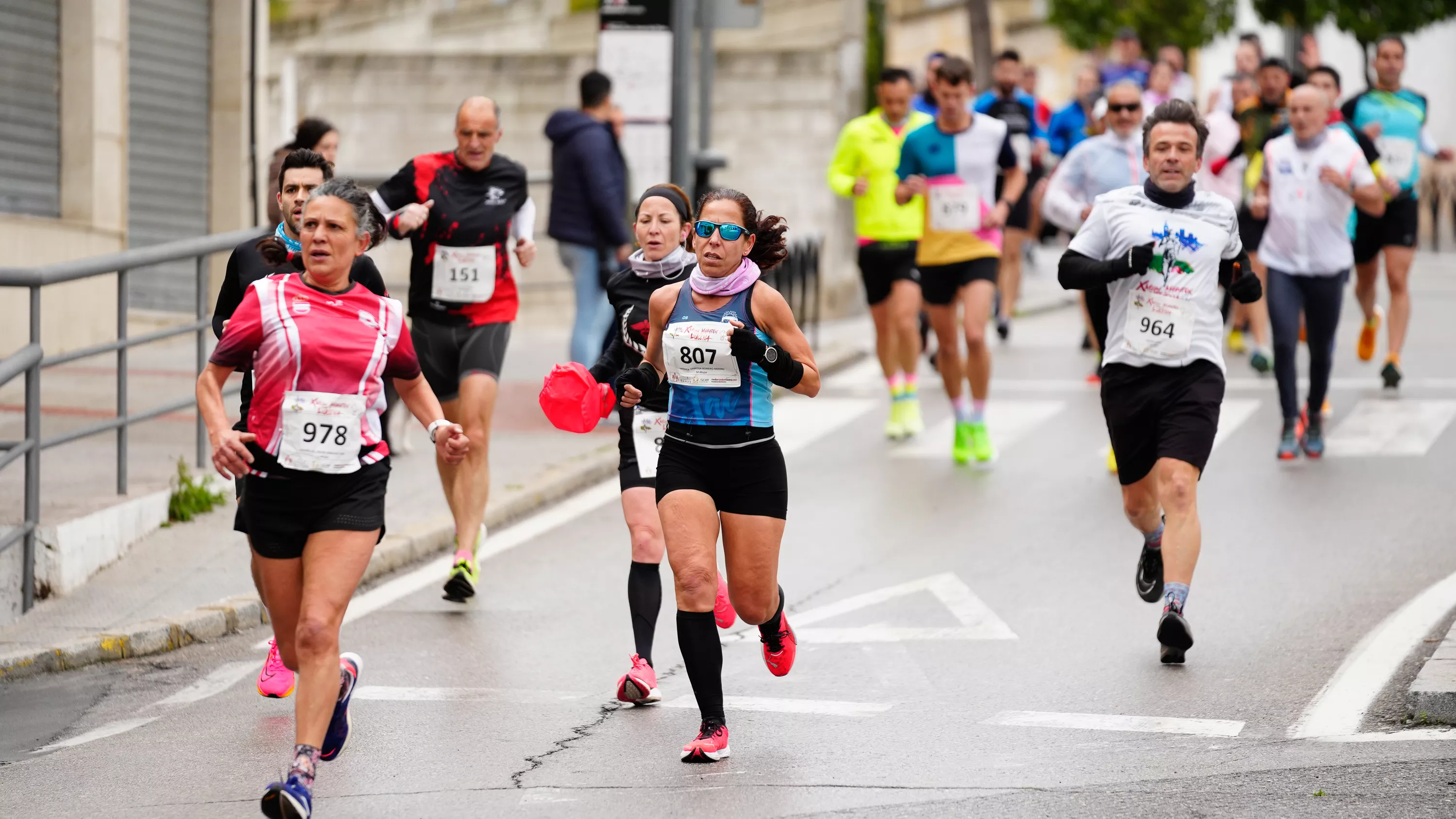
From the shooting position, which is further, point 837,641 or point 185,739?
point 837,641

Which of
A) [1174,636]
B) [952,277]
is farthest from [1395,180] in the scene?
[1174,636]

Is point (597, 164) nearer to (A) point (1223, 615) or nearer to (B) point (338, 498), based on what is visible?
(A) point (1223, 615)

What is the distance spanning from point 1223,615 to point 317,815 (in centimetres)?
403

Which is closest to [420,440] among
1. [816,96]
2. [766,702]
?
[766,702]

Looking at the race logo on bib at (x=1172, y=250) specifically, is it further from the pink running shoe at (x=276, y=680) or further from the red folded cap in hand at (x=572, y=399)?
the pink running shoe at (x=276, y=680)

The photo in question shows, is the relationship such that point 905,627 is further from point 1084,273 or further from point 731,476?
point 731,476

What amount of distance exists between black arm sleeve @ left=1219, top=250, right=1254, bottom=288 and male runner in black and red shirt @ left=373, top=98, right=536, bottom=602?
2.90 meters

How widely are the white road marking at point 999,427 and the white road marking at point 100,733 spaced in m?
6.35

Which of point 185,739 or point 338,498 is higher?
point 338,498

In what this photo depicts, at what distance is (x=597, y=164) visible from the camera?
43.4 ft

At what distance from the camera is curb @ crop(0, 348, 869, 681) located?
7.89 metres

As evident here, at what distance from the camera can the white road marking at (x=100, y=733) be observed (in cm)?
689

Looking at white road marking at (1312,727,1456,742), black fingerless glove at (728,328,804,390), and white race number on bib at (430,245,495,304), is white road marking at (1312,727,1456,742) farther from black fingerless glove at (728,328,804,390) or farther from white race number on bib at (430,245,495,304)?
white race number on bib at (430,245,495,304)

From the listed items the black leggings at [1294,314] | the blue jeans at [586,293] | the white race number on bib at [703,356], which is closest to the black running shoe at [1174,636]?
the white race number on bib at [703,356]
